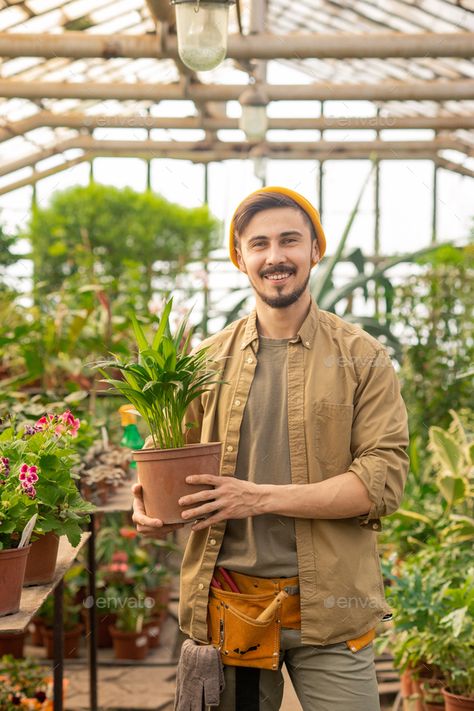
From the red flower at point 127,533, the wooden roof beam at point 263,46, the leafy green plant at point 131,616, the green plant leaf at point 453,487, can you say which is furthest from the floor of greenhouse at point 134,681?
the wooden roof beam at point 263,46

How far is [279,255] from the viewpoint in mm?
1878

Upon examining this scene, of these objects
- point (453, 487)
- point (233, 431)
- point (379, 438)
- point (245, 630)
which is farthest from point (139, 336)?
point (453, 487)

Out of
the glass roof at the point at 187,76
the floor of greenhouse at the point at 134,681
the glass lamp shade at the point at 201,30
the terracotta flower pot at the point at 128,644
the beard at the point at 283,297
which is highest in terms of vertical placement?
the glass roof at the point at 187,76

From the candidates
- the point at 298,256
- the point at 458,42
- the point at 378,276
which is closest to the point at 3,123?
the point at 458,42

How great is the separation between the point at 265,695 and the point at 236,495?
45 centimetres

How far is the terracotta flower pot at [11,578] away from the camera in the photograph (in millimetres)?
1777

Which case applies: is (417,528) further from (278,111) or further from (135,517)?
(278,111)

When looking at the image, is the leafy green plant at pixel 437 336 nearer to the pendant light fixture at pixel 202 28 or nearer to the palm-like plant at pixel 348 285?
the palm-like plant at pixel 348 285

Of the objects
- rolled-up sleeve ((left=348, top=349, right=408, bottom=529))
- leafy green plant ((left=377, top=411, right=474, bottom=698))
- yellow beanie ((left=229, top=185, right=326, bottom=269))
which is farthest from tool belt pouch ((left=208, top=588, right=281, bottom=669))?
leafy green plant ((left=377, top=411, right=474, bottom=698))

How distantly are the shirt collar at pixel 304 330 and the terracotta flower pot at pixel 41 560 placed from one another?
2.13 ft

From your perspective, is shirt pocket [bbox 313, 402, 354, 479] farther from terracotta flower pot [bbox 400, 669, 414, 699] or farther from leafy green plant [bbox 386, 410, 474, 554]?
leafy green plant [bbox 386, 410, 474, 554]

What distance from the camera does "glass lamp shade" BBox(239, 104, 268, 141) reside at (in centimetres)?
518

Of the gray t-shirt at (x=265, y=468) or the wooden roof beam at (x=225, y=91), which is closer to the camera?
the gray t-shirt at (x=265, y=468)

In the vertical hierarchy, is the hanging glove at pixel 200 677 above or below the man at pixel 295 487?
below
